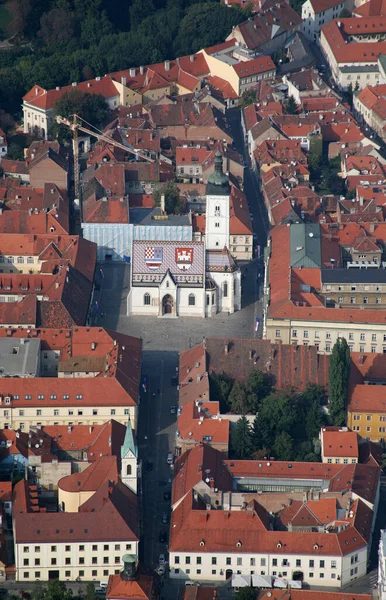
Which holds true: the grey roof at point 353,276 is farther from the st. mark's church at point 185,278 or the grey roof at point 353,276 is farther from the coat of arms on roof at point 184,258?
the coat of arms on roof at point 184,258

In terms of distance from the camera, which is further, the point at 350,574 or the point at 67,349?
the point at 67,349

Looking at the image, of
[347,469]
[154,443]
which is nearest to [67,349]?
[154,443]

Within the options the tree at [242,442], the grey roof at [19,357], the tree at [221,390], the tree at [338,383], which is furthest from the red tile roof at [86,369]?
the tree at [338,383]

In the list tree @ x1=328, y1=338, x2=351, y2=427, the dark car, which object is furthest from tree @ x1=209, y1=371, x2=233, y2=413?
the dark car

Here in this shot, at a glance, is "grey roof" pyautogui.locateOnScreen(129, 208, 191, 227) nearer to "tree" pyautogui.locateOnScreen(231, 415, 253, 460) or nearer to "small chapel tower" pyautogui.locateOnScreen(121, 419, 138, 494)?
"tree" pyautogui.locateOnScreen(231, 415, 253, 460)

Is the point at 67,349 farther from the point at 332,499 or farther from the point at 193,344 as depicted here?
the point at 332,499

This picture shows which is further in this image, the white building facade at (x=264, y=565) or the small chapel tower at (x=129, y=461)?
the small chapel tower at (x=129, y=461)
